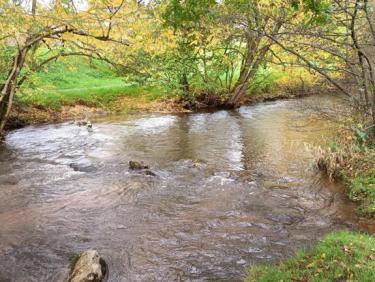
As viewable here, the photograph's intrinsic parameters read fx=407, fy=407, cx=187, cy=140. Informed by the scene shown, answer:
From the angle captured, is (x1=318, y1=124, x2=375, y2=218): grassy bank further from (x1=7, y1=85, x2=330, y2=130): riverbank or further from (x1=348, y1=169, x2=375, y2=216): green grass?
(x1=7, y1=85, x2=330, y2=130): riverbank

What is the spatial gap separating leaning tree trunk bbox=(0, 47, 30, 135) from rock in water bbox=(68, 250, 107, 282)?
1072cm

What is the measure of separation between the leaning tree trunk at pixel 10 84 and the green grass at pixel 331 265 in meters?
12.6

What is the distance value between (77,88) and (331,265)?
74.9 feet

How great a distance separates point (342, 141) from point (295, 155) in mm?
1954

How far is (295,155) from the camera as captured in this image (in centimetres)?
1304

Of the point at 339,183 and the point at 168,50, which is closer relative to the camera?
the point at 339,183

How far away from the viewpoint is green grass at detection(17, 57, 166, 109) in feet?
62.3

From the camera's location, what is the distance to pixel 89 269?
6.26 m

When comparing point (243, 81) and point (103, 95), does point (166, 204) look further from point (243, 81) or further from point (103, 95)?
point (103, 95)

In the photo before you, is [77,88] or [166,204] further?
[77,88]

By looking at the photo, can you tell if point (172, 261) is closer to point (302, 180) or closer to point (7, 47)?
point (302, 180)

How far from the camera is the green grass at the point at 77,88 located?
19.0 metres

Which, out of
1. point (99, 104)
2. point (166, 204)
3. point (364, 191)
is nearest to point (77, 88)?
point (99, 104)

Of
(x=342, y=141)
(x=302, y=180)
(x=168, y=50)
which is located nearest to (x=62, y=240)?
(x=302, y=180)
